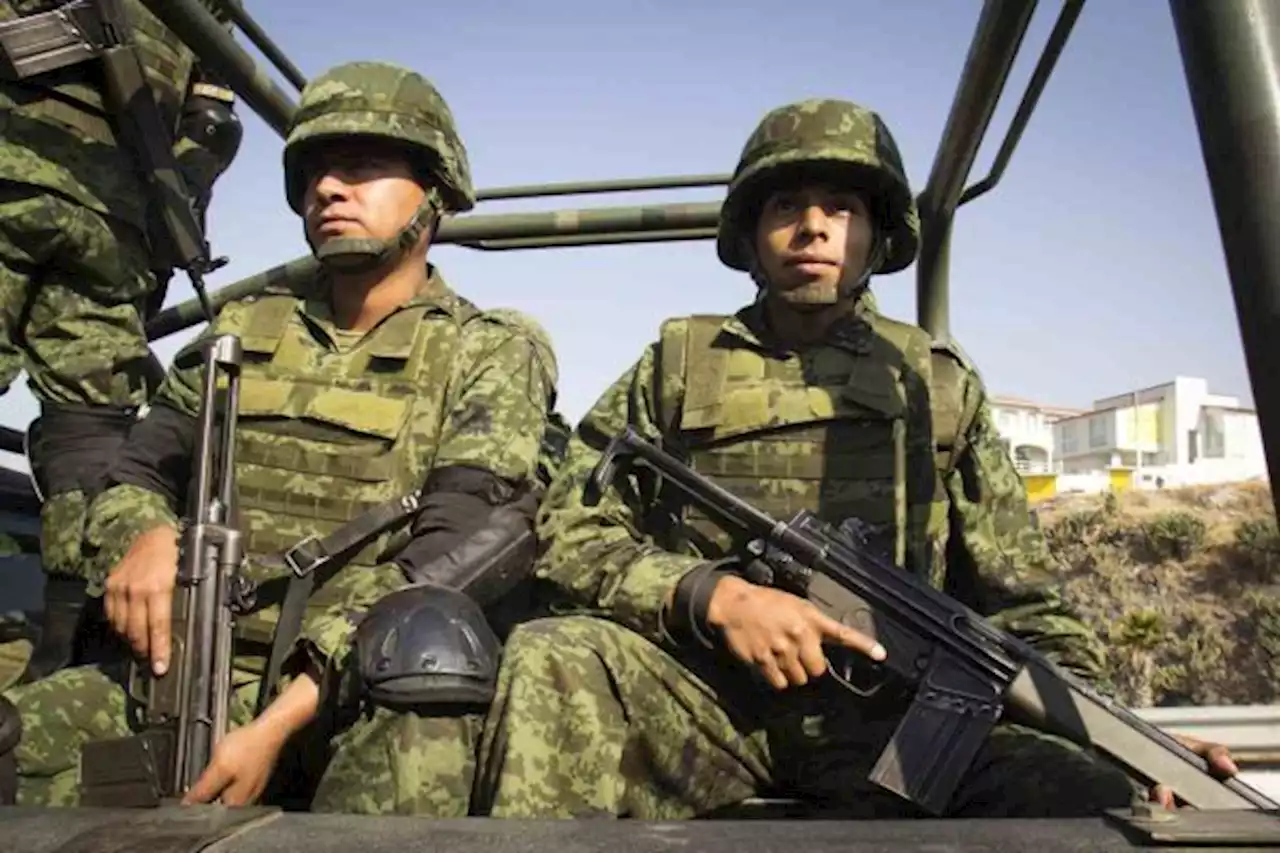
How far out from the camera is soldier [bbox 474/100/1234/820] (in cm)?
168

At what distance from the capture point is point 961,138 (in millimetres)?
2949

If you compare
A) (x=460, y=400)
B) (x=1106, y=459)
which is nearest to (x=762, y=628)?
(x=460, y=400)

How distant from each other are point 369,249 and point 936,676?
1305 millimetres

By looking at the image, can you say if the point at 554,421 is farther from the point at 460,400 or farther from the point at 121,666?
the point at 121,666

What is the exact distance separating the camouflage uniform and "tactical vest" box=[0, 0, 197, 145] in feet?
5.80

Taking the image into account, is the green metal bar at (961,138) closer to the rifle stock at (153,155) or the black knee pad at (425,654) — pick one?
the black knee pad at (425,654)

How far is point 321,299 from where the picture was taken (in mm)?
2473

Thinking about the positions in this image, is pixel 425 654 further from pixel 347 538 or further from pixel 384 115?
pixel 384 115

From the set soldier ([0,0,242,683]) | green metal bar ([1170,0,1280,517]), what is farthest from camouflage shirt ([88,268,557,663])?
green metal bar ([1170,0,1280,517])

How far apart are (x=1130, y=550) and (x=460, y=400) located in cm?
1846

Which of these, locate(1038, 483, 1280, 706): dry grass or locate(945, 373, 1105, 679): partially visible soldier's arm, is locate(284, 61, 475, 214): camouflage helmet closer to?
locate(945, 373, 1105, 679): partially visible soldier's arm

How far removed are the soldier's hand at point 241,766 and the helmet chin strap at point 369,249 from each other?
39.6 inches

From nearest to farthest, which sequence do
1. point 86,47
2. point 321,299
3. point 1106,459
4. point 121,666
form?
1. point 121,666
2. point 321,299
3. point 86,47
4. point 1106,459

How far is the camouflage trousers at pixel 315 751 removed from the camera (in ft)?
4.86
